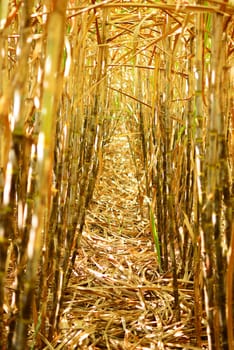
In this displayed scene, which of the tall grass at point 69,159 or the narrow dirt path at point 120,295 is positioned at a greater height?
the tall grass at point 69,159

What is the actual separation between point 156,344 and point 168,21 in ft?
1.91

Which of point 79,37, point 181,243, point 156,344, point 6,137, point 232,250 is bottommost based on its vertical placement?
point 156,344

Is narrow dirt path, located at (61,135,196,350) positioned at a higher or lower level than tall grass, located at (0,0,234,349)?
lower

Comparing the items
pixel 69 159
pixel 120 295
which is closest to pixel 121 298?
pixel 120 295

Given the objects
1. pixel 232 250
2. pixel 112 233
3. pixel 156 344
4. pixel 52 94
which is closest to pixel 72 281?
pixel 156 344

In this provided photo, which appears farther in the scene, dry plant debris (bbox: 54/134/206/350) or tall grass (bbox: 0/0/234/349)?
dry plant debris (bbox: 54/134/206/350)

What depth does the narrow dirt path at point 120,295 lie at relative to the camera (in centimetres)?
90

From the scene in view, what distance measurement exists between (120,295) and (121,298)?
0.08ft

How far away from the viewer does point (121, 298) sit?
3.60ft

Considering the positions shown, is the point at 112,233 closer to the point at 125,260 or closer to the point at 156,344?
the point at 125,260

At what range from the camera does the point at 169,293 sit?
44.3 inches

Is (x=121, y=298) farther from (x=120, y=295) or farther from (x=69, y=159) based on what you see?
(x=69, y=159)

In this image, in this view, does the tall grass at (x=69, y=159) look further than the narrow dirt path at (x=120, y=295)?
No

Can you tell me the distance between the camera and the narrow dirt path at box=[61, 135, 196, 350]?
0.90 meters
